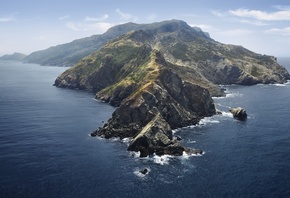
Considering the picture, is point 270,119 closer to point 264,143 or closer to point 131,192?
point 264,143

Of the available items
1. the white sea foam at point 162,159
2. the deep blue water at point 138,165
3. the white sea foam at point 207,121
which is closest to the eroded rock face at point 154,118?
the white sea foam at point 207,121

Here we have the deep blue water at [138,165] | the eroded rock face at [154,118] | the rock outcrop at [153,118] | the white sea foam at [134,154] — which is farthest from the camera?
the eroded rock face at [154,118]

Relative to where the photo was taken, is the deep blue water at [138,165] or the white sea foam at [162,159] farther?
the white sea foam at [162,159]

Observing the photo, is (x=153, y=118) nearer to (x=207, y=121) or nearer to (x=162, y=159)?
(x=162, y=159)

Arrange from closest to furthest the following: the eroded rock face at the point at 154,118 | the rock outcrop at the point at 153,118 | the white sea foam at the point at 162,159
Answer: the white sea foam at the point at 162,159 < the rock outcrop at the point at 153,118 < the eroded rock face at the point at 154,118

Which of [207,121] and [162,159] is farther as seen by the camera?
Result: [207,121]

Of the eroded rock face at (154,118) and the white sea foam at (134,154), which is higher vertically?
the eroded rock face at (154,118)

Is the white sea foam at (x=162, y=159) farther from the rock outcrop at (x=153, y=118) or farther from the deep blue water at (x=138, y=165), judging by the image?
the rock outcrop at (x=153, y=118)

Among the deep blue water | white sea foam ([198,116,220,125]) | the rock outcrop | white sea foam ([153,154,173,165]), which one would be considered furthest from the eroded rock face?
the deep blue water

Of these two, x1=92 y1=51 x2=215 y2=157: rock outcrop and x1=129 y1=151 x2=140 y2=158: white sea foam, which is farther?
x1=92 y1=51 x2=215 y2=157: rock outcrop

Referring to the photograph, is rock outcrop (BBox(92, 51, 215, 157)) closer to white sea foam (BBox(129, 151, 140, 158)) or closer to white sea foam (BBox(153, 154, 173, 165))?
white sea foam (BBox(129, 151, 140, 158))

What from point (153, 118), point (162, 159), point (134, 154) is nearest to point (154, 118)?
point (153, 118)
